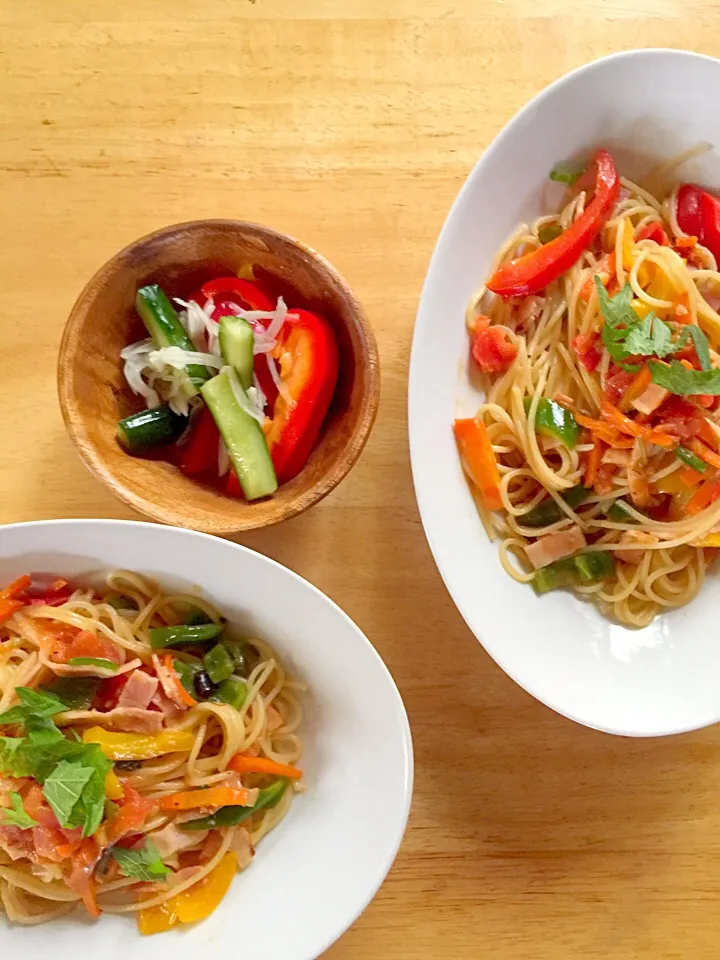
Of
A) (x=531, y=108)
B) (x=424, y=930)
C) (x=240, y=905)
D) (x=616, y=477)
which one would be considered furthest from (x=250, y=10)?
(x=424, y=930)

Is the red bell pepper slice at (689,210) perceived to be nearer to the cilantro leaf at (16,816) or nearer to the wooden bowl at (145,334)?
the wooden bowl at (145,334)

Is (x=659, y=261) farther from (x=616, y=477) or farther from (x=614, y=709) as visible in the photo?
(x=614, y=709)

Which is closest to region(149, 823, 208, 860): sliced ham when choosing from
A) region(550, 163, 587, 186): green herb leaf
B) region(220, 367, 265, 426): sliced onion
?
region(220, 367, 265, 426): sliced onion

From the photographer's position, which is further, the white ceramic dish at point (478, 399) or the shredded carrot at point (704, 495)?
the shredded carrot at point (704, 495)

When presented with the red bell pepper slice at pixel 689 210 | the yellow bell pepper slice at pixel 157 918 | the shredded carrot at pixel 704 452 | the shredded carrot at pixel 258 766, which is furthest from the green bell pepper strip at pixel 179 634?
the red bell pepper slice at pixel 689 210

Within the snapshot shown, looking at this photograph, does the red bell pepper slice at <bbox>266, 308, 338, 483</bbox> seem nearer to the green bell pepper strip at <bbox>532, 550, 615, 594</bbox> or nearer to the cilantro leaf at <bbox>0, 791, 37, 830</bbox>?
the green bell pepper strip at <bbox>532, 550, 615, 594</bbox>

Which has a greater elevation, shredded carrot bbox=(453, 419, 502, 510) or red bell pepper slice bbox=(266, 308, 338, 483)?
red bell pepper slice bbox=(266, 308, 338, 483)

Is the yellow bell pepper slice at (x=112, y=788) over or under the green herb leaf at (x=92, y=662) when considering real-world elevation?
under
